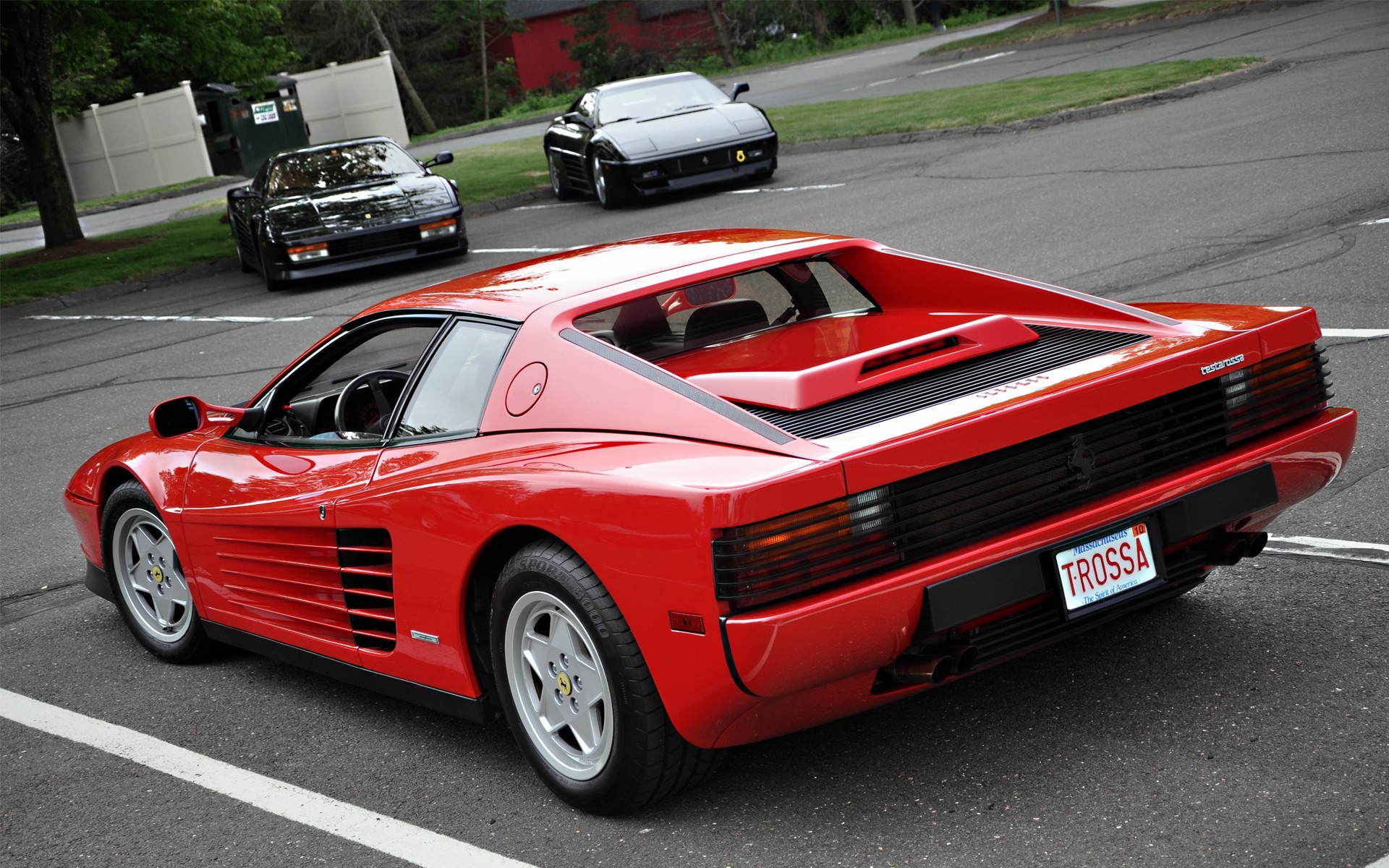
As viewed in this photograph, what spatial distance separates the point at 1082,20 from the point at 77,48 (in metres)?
18.7

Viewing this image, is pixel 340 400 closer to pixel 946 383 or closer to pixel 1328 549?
pixel 946 383

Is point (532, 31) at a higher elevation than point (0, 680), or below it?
higher

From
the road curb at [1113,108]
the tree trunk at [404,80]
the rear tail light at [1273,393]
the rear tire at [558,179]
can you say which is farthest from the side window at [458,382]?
the tree trunk at [404,80]

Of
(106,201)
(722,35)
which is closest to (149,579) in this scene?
(106,201)

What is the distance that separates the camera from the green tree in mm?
18172

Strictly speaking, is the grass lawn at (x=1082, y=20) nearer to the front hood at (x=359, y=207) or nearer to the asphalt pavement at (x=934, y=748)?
the front hood at (x=359, y=207)

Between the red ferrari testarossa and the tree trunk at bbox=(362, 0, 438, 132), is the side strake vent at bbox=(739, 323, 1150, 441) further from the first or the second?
the tree trunk at bbox=(362, 0, 438, 132)

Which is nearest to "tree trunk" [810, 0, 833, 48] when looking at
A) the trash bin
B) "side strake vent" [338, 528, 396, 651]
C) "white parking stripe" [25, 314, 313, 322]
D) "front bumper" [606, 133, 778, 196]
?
the trash bin

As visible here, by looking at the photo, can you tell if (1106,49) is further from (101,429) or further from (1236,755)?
(1236,755)

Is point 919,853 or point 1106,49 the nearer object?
point 919,853

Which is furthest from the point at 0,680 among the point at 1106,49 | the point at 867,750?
the point at 1106,49

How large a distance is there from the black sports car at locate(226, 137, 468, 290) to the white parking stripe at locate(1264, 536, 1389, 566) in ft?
35.8

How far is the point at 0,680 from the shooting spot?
194 inches

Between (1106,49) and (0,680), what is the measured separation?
21.9 metres
